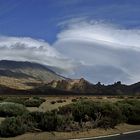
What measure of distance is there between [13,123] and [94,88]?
6111 inches

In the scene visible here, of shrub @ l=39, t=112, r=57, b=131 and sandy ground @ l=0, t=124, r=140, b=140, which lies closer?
sandy ground @ l=0, t=124, r=140, b=140

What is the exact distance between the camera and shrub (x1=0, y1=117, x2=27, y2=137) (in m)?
20.7

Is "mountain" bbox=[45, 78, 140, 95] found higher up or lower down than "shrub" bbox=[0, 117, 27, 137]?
higher up

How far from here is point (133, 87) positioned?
172875 millimetres

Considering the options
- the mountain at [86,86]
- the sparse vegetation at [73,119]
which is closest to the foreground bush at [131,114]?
the sparse vegetation at [73,119]

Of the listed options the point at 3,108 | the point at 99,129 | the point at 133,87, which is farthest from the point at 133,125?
the point at 133,87

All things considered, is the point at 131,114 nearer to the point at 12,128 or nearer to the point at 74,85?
the point at 12,128

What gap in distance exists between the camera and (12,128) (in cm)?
2067

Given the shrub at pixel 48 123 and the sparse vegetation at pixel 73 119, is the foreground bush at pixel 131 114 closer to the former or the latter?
the sparse vegetation at pixel 73 119

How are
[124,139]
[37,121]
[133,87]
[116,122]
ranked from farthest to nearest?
[133,87]
[116,122]
[37,121]
[124,139]

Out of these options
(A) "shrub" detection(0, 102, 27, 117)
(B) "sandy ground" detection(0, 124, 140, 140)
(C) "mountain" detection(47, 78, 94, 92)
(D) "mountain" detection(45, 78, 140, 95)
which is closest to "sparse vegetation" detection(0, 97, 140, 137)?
(B) "sandy ground" detection(0, 124, 140, 140)

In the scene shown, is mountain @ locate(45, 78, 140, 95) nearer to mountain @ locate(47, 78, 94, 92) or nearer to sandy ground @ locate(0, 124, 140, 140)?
mountain @ locate(47, 78, 94, 92)

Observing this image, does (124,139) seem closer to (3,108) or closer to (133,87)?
(3,108)

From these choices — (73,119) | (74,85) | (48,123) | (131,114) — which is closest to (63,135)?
(48,123)
